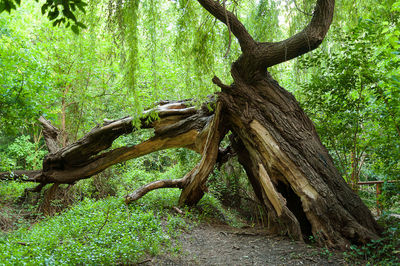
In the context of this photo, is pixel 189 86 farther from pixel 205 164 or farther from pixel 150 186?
pixel 150 186

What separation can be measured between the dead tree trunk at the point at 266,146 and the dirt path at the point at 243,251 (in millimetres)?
265

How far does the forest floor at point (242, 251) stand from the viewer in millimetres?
3368

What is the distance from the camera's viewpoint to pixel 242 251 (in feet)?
12.8

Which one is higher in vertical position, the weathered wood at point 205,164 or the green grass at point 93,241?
the weathered wood at point 205,164

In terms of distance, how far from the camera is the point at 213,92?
459cm

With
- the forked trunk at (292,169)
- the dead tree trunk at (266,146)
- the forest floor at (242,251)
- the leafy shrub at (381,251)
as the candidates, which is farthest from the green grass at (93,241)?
the leafy shrub at (381,251)

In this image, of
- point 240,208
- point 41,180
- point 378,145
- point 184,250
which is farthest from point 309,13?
point 41,180

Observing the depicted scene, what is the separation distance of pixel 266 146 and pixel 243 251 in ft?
4.72

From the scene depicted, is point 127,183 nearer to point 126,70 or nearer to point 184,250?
point 184,250

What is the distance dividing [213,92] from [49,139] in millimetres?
4170

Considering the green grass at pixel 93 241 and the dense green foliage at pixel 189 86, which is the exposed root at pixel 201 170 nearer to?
the dense green foliage at pixel 189 86

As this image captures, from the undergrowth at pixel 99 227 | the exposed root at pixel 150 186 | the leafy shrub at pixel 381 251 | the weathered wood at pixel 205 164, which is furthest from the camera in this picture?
the exposed root at pixel 150 186

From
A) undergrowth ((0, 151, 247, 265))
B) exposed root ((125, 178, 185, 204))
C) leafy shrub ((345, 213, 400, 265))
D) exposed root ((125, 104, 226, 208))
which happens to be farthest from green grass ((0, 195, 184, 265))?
leafy shrub ((345, 213, 400, 265))

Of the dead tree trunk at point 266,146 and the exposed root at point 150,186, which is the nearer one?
the dead tree trunk at point 266,146
